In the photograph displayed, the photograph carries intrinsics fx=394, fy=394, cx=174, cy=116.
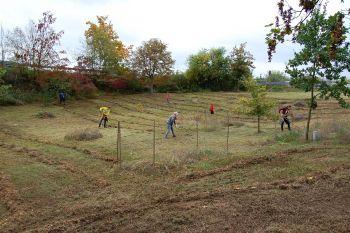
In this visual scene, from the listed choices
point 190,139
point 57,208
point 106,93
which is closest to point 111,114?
point 106,93

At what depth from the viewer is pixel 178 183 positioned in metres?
11.7

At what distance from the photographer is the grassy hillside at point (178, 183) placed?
27.3 feet

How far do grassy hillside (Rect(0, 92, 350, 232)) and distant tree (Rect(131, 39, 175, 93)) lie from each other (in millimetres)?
23894

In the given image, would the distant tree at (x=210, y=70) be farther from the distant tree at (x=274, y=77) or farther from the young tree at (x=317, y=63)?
the young tree at (x=317, y=63)

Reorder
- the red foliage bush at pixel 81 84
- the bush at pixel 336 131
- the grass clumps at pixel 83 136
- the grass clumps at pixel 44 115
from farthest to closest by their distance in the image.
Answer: the red foliage bush at pixel 81 84 < the grass clumps at pixel 44 115 < the grass clumps at pixel 83 136 < the bush at pixel 336 131

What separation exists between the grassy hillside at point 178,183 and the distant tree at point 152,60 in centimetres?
2389

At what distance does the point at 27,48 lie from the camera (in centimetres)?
4312

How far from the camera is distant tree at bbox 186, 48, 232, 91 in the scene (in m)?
50.4

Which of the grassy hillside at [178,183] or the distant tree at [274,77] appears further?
the distant tree at [274,77]

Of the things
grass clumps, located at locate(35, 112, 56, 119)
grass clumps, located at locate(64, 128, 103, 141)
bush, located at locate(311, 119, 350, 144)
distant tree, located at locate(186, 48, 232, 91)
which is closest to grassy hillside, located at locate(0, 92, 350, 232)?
bush, located at locate(311, 119, 350, 144)

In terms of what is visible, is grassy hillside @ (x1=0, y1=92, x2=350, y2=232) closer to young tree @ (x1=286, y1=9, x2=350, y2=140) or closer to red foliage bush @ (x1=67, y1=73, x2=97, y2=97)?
young tree @ (x1=286, y1=9, x2=350, y2=140)

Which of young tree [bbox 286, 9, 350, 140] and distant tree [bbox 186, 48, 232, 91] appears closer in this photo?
young tree [bbox 286, 9, 350, 140]

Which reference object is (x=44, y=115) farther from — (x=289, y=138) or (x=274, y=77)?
(x=274, y=77)

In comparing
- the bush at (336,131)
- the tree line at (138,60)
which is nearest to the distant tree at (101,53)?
the tree line at (138,60)
